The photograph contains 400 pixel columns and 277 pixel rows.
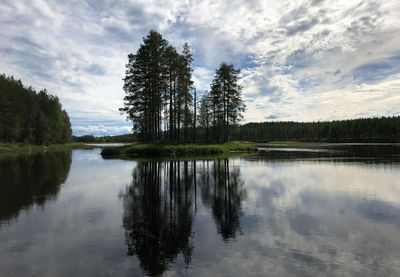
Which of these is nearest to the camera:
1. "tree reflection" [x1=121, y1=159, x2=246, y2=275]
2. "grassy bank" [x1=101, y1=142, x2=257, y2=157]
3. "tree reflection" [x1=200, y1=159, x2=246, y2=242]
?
"tree reflection" [x1=121, y1=159, x2=246, y2=275]

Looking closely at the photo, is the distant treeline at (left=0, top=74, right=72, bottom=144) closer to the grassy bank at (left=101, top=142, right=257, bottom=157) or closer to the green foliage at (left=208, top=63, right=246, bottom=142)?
the grassy bank at (left=101, top=142, right=257, bottom=157)

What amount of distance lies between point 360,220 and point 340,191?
4878mm

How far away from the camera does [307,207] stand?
973 cm

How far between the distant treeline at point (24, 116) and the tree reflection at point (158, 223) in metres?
70.3

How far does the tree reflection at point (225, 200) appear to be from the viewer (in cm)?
758

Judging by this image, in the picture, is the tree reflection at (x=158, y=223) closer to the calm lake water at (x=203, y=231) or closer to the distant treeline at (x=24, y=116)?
the calm lake water at (x=203, y=231)

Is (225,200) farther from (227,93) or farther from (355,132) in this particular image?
(355,132)

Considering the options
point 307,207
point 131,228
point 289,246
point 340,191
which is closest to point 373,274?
point 289,246

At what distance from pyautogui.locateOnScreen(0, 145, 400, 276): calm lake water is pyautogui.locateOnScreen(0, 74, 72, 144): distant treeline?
68.8m

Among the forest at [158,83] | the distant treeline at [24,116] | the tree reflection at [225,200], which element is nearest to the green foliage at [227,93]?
Answer: the forest at [158,83]

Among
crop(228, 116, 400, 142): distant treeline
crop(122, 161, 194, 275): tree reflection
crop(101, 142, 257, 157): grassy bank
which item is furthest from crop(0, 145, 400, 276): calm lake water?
crop(228, 116, 400, 142): distant treeline

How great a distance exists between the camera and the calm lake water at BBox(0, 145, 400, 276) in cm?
521

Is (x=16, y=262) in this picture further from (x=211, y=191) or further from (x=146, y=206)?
(x=211, y=191)

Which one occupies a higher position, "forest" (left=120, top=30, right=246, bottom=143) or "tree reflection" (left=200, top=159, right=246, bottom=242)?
"forest" (left=120, top=30, right=246, bottom=143)
